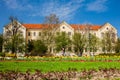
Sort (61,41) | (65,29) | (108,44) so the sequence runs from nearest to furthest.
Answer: (61,41) < (108,44) < (65,29)

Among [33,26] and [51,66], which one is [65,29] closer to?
[33,26]

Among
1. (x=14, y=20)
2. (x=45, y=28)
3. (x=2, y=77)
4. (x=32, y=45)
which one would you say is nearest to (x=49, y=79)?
(x=2, y=77)

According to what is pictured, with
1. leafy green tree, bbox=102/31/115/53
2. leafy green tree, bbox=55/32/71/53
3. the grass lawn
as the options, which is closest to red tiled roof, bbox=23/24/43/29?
leafy green tree, bbox=55/32/71/53

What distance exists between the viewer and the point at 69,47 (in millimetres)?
66812

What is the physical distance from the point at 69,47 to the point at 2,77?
190 ft

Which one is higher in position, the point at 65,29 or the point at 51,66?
the point at 65,29

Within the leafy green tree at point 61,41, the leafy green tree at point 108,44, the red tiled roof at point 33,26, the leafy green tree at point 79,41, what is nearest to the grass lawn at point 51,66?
the leafy green tree at point 61,41

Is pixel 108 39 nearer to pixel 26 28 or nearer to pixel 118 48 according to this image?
pixel 118 48

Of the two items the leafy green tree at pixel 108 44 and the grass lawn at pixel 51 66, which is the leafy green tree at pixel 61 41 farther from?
the grass lawn at pixel 51 66

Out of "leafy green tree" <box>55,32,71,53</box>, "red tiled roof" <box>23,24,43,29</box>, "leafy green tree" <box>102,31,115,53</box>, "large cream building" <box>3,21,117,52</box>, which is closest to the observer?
"leafy green tree" <box>55,32,71,53</box>

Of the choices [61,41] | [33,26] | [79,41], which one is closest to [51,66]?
[61,41]

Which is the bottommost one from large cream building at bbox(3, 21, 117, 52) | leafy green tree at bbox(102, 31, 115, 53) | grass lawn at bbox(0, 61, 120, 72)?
A: grass lawn at bbox(0, 61, 120, 72)

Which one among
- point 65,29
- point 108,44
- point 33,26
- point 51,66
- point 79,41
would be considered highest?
point 33,26

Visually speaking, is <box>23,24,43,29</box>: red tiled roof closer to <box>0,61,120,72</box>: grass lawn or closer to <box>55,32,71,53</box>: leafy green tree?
<box>55,32,71,53</box>: leafy green tree
